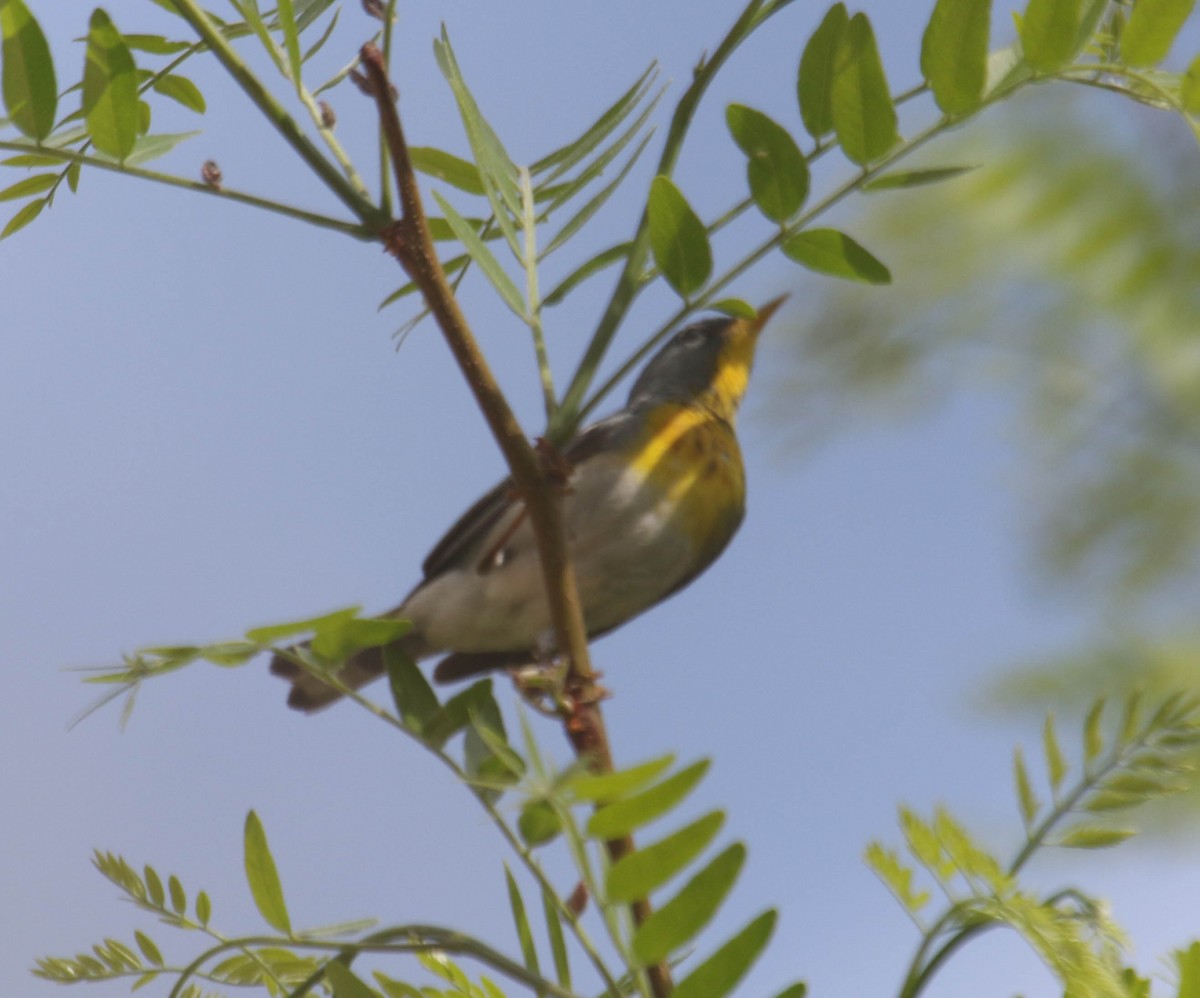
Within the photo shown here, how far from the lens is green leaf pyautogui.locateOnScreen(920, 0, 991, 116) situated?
0.80 metres

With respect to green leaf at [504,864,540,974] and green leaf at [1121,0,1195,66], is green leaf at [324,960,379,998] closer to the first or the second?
green leaf at [504,864,540,974]

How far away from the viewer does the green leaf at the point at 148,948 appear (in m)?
0.93

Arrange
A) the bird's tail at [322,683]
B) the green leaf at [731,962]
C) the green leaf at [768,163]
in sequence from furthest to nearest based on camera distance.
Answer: the bird's tail at [322,683] < the green leaf at [768,163] < the green leaf at [731,962]

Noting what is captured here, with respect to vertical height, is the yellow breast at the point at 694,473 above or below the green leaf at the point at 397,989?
above

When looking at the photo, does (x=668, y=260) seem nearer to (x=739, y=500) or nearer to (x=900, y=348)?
(x=739, y=500)

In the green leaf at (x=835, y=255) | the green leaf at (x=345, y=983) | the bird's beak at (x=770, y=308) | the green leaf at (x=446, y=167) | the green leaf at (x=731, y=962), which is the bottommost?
the green leaf at (x=731, y=962)

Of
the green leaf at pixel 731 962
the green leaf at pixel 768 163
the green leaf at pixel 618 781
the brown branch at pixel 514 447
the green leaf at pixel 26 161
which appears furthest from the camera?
the green leaf at pixel 26 161

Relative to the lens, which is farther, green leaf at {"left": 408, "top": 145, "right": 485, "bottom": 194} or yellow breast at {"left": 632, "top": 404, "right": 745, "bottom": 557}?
yellow breast at {"left": 632, "top": 404, "right": 745, "bottom": 557}

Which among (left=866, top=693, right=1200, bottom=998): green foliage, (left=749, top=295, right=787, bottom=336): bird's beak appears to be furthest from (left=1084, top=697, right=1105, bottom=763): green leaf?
(left=749, top=295, right=787, bottom=336): bird's beak

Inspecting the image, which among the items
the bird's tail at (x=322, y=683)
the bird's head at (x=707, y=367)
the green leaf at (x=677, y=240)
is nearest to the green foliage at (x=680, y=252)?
the green leaf at (x=677, y=240)

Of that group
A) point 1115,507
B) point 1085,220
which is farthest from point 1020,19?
point 1115,507

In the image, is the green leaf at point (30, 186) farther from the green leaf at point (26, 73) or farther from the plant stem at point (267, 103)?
the plant stem at point (267, 103)

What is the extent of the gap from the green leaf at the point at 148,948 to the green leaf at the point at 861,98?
29.4 inches

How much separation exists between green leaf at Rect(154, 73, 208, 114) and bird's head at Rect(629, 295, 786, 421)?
1368mm
